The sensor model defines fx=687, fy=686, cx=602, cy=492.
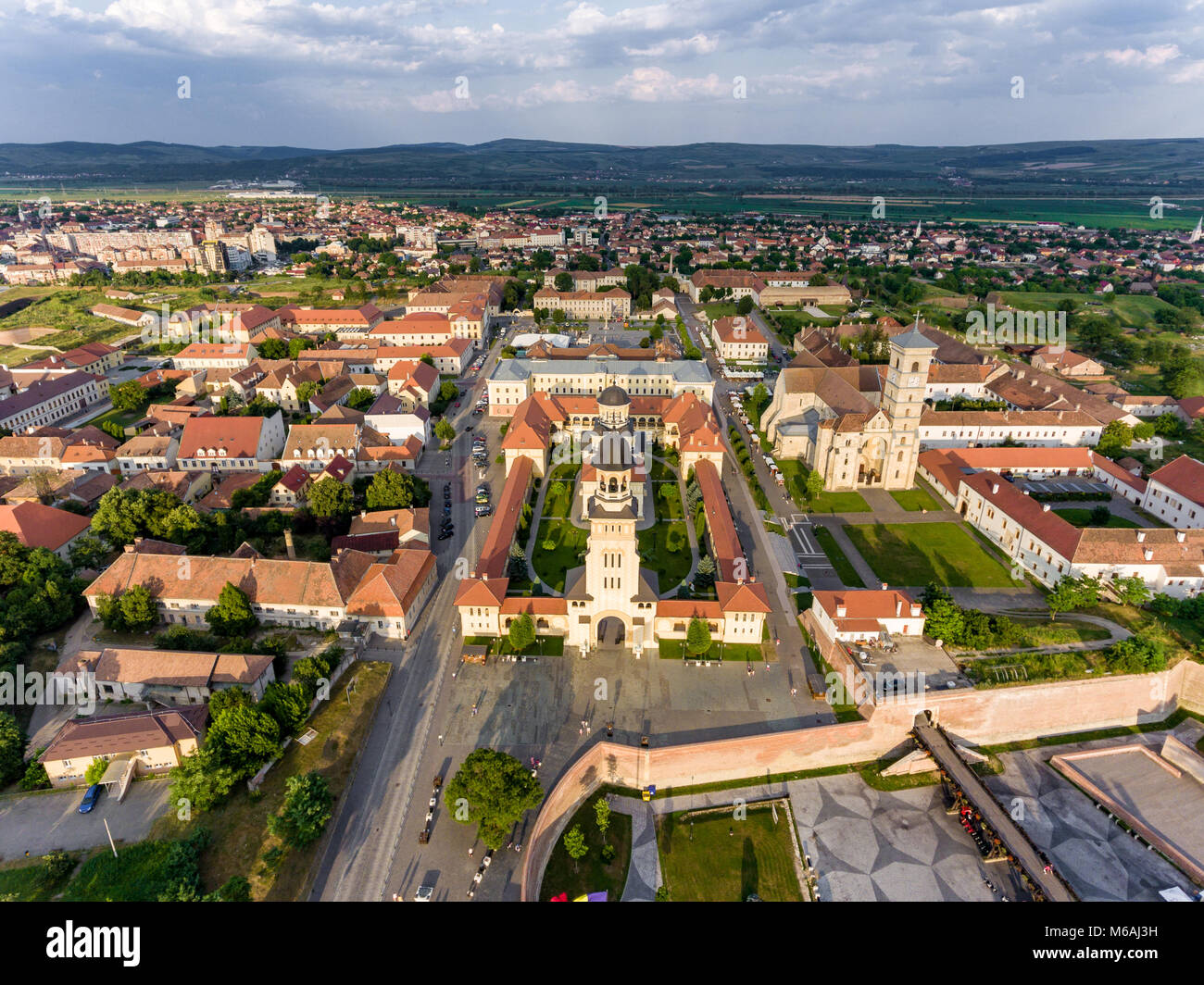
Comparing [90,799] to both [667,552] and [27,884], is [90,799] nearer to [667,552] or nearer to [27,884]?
[27,884]

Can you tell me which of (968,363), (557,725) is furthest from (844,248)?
(557,725)

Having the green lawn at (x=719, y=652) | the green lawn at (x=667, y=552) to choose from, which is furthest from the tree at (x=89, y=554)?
the green lawn at (x=719, y=652)

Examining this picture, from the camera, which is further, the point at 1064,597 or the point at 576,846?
the point at 1064,597

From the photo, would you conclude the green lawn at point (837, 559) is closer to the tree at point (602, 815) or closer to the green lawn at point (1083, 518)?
the green lawn at point (1083, 518)

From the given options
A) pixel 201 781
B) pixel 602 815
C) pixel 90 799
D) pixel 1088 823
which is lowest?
pixel 1088 823

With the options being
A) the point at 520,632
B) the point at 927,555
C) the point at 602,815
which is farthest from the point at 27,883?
the point at 927,555
